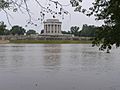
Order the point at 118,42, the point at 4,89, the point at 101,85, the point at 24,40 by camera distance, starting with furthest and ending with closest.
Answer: the point at 24,40 < the point at 101,85 < the point at 4,89 < the point at 118,42

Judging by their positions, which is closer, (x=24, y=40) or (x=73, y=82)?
(x=73, y=82)

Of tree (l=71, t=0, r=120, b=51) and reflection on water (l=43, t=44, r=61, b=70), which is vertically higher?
tree (l=71, t=0, r=120, b=51)

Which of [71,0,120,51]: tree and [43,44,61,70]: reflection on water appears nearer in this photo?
[71,0,120,51]: tree

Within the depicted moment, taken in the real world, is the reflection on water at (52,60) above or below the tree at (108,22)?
below

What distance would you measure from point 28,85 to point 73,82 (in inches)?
109

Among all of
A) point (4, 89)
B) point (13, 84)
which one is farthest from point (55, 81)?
point (4, 89)

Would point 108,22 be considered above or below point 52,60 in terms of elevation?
above

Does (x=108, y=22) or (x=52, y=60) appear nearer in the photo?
(x=108, y=22)

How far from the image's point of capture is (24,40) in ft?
522

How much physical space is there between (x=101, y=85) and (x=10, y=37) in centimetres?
14532

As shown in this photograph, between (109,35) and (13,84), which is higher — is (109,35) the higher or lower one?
the higher one

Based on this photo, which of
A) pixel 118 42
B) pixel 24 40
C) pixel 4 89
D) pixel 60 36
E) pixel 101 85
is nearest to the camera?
pixel 118 42

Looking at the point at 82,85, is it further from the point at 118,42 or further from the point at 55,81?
the point at 118,42

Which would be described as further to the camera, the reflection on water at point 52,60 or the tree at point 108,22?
the reflection on water at point 52,60
